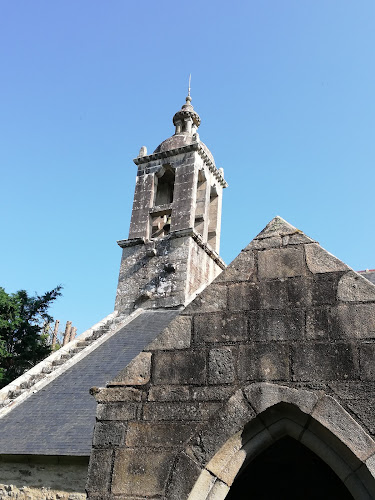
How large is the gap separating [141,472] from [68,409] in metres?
6.35

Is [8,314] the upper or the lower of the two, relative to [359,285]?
upper

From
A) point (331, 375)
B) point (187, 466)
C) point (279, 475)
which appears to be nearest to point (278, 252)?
point (331, 375)

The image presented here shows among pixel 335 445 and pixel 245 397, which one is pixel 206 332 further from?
pixel 335 445

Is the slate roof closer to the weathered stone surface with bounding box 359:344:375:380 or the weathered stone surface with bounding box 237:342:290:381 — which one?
the weathered stone surface with bounding box 237:342:290:381

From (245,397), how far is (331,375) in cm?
48

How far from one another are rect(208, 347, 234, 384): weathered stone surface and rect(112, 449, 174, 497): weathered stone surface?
482mm

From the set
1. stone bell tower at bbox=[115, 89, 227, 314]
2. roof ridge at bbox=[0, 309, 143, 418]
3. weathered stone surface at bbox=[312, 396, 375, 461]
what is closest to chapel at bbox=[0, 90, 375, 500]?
weathered stone surface at bbox=[312, 396, 375, 461]

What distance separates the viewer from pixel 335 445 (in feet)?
8.02

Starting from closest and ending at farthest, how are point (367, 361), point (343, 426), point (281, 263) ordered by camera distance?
point (343, 426), point (367, 361), point (281, 263)

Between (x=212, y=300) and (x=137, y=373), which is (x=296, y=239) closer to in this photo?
(x=212, y=300)

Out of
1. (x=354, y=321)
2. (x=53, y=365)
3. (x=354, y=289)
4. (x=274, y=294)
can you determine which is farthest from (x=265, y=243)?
(x=53, y=365)

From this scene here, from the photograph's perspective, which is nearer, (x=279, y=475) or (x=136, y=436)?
(x=136, y=436)

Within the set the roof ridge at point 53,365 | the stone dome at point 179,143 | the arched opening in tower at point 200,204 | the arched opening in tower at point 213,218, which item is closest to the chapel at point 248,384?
the roof ridge at point 53,365

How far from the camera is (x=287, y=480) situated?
4309 millimetres
